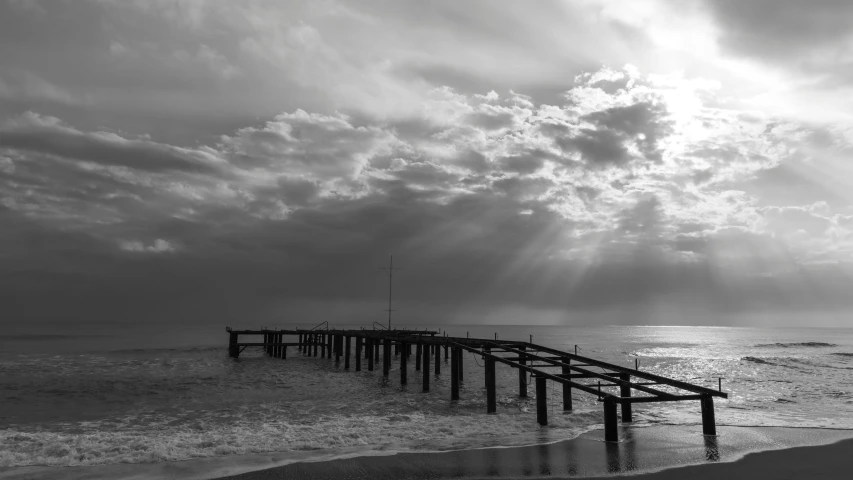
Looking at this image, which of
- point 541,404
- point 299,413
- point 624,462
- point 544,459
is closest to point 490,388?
point 541,404

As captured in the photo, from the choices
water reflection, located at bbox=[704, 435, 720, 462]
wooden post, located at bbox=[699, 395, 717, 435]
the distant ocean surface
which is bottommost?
the distant ocean surface

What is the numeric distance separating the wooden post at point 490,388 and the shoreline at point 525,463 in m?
6.79

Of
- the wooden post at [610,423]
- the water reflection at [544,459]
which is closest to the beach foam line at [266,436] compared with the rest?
the water reflection at [544,459]

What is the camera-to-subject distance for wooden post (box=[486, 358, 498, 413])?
2092 centimetres

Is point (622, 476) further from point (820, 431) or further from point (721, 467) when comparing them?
point (820, 431)

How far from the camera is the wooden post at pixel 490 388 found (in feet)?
68.6

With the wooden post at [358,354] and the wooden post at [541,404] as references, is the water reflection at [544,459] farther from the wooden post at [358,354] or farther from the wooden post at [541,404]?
the wooden post at [358,354]

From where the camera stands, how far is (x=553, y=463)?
11.6 metres

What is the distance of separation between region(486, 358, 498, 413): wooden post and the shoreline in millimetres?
6789

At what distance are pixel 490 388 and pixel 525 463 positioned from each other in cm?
980

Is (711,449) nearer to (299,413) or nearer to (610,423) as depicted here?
(610,423)

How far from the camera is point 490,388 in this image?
21344 millimetres

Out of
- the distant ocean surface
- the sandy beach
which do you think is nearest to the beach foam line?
the distant ocean surface

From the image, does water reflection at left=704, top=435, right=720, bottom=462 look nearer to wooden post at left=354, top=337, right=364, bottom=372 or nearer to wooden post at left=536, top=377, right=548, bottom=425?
wooden post at left=536, top=377, right=548, bottom=425
